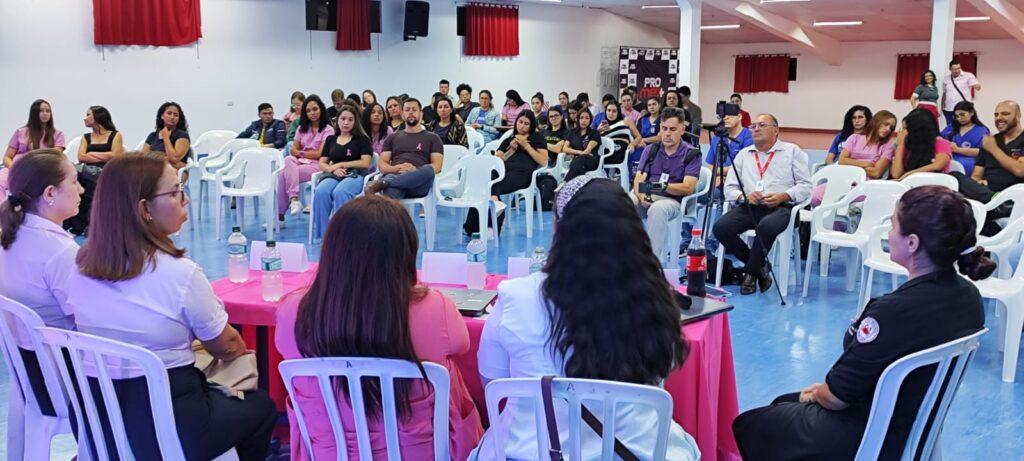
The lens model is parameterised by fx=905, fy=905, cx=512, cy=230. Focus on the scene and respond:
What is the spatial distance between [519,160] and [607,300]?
5.69 meters

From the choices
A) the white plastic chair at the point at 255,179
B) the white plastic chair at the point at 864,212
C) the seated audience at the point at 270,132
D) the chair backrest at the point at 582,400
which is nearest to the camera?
the chair backrest at the point at 582,400

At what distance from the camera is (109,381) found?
6.70 ft

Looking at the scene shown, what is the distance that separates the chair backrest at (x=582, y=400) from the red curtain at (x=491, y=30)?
13615 millimetres

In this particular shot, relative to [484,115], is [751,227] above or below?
below

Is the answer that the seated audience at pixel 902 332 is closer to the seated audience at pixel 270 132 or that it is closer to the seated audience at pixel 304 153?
the seated audience at pixel 304 153

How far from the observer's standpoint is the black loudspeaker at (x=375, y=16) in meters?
13.1

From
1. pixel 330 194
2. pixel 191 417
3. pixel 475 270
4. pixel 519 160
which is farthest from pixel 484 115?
pixel 191 417

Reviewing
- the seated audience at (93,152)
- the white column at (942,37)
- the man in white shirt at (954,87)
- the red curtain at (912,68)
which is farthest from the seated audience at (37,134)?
the red curtain at (912,68)

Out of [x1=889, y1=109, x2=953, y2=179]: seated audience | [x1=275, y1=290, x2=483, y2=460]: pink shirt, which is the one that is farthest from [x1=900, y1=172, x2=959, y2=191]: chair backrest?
[x1=275, y1=290, x2=483, y2=460]: pink shirt

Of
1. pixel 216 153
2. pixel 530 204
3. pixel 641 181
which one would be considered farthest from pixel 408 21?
pixel 641 181

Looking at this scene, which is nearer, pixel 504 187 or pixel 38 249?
pixel 38 249

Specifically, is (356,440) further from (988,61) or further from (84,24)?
(988,61)

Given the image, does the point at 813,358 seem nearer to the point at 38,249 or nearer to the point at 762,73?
the point at 38,249

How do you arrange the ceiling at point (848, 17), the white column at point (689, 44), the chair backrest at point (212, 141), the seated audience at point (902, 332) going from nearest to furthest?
the seated audience at point (902, 332) → the chair backrest at point (212, 141) → the white column at point (689, 44) → the ceiling at point (848, 17)
